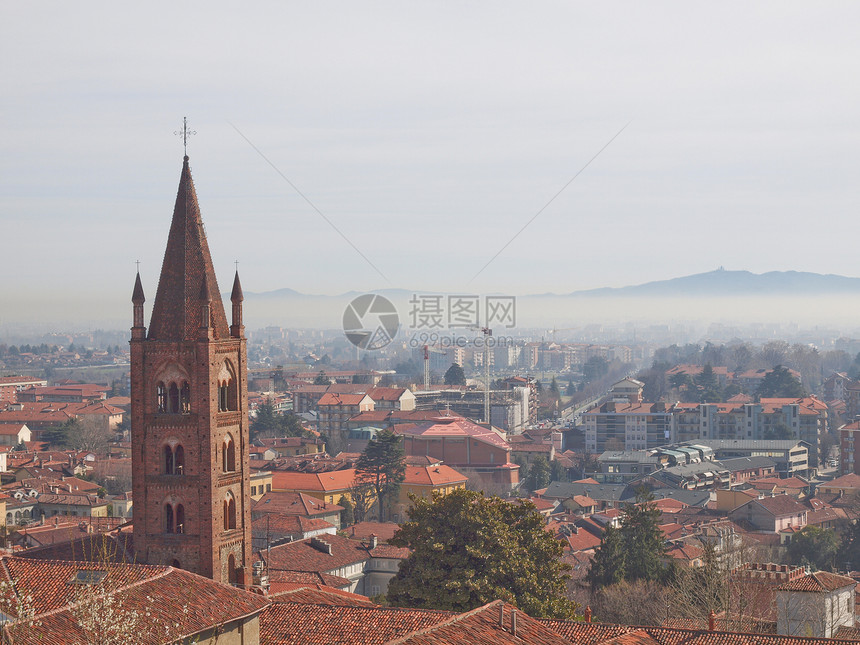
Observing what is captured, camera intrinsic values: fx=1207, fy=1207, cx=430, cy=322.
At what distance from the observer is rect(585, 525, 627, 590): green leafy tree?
30469 mm

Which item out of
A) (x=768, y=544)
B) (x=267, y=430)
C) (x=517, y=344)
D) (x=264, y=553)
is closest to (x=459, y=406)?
(x=267, y=430)

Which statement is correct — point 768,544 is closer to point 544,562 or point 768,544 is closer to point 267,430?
point 544,562

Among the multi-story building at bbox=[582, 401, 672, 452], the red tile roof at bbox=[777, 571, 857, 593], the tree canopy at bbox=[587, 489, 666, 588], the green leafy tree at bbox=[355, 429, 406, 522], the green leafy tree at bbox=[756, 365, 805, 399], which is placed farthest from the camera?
the green leafy tree at bbox=[756, 365, 805, 399]

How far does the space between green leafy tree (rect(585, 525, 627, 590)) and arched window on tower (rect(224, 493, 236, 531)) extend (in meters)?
12.7

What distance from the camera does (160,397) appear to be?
20.8m

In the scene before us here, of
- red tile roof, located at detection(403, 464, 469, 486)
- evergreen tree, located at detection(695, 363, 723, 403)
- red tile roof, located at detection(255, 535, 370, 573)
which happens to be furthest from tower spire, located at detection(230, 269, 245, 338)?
evergreen tree, located at detection(695, 363, 723, 403)

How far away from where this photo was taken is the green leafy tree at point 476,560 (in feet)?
68.4

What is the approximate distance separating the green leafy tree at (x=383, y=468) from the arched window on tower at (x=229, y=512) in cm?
2959

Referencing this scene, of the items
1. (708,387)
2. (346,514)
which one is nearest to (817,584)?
(346,514)

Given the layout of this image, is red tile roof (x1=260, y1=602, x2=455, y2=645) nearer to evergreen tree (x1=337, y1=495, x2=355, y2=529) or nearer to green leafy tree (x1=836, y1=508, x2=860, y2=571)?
green leafy tree (x1=836, y1=508, x2=860, y2=571)

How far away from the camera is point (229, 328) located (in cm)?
2150

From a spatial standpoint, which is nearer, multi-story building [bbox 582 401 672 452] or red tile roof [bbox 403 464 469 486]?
red tile roof [bbox 403 464 469 486]

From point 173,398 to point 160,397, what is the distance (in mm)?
238

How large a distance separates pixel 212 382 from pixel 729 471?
151 ft
